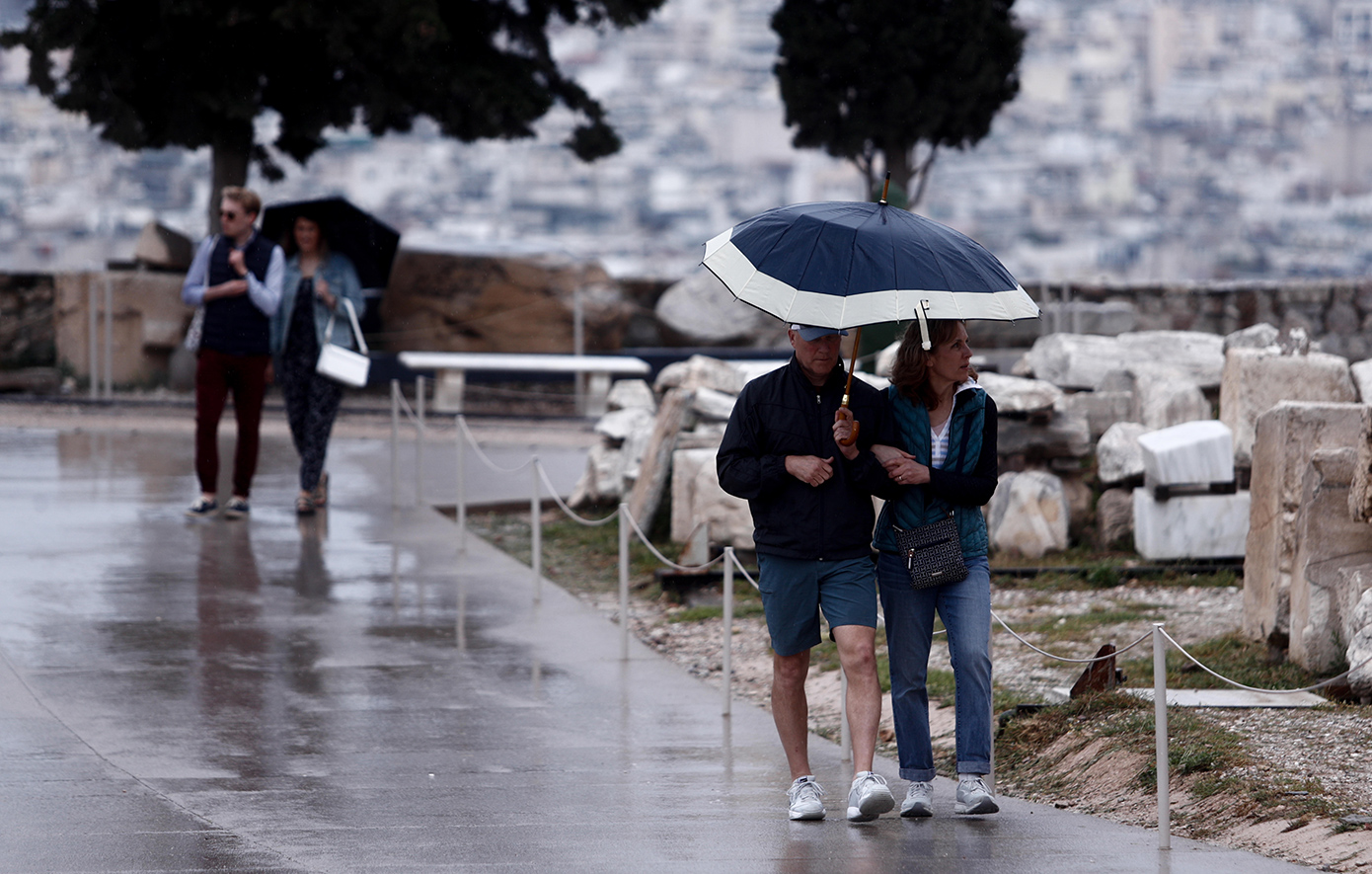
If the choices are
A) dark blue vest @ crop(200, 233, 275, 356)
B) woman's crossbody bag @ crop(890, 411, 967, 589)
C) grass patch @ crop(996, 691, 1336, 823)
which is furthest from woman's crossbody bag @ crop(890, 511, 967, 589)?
dark blue vest @ crop(200, 233, 275, 356)

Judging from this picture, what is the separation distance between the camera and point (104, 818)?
5.16m

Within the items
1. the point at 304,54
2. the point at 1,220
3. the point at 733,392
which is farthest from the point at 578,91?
the point at 1,220

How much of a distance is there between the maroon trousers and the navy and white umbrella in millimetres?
5866

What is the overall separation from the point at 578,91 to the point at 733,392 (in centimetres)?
841

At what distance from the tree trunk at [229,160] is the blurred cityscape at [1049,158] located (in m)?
60.9

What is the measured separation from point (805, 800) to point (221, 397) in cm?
654

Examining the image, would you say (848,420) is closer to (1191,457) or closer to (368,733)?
(368,733)

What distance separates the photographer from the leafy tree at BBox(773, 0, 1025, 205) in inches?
796

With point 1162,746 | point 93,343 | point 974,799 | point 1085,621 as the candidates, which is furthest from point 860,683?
point 93,343

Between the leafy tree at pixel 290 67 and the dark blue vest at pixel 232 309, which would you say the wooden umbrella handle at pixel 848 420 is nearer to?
the dark blue vest at pixel 232 309

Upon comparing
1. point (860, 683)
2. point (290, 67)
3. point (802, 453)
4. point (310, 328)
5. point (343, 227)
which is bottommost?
point (860, 683)

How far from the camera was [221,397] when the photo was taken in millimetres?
10727

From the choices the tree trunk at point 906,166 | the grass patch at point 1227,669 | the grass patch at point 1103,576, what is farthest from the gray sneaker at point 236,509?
the tree trunk at point 906,166

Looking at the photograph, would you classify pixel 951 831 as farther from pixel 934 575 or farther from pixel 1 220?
pixel 1 220
